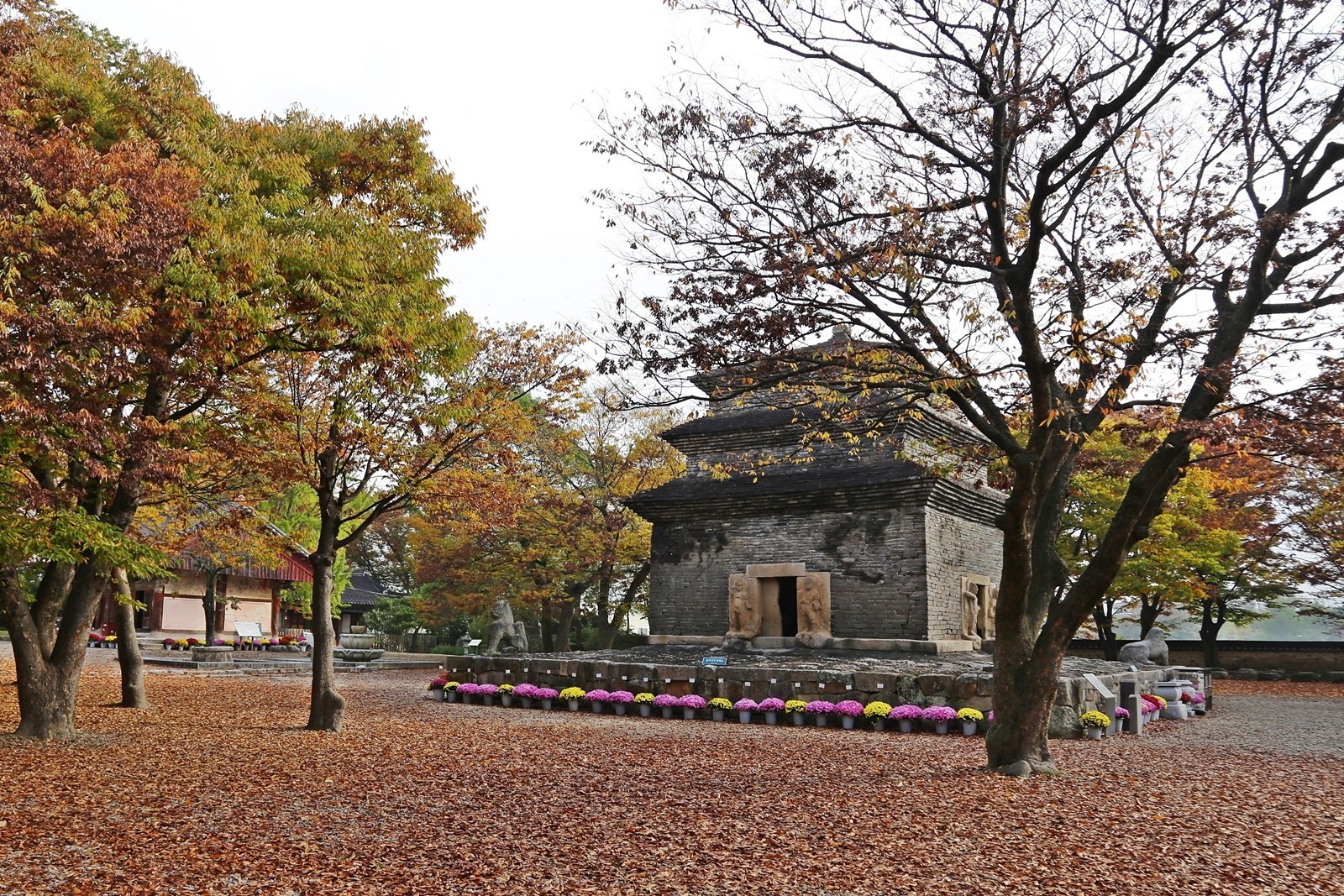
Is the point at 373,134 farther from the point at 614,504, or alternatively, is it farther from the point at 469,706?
the point at 614,504

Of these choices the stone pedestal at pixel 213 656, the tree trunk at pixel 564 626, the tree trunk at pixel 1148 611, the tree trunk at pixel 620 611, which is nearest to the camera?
the stone pedestal at pixel 213 656

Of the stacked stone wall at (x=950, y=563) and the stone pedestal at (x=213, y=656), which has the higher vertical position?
the stacked stone wall at (x=950, y=563)

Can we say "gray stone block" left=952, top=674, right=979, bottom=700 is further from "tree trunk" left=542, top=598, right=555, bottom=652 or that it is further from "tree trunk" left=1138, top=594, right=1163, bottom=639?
"tree trunk" left=542, top=598, right=555, bottom=652

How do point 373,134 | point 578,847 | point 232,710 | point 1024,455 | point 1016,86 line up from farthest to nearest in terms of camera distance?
1. point 232,710
2. point 373,134
3. point 1024,455
4. point 1016,86
5. point 578,847

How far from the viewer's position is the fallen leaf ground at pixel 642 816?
5.75 m

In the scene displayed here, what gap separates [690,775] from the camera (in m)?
9.35

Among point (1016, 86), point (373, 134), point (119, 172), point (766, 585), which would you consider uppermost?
point (373, 134)

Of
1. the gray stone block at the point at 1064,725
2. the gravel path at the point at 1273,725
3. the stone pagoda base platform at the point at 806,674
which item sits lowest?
the gravel path at the point at 1273,725

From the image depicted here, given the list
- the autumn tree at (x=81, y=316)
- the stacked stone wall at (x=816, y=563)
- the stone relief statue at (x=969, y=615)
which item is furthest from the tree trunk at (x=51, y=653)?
the stone relief statue at (x=969, y=615)

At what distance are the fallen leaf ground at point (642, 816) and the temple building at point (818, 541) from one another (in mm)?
6855

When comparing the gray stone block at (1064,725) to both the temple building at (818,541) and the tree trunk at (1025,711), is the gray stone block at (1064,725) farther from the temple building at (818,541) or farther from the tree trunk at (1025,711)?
the temple building at (818,541)

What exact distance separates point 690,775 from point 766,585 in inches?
466

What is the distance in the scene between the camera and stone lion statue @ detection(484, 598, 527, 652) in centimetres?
3191

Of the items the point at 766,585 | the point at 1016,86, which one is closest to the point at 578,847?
the point at 1016,86
